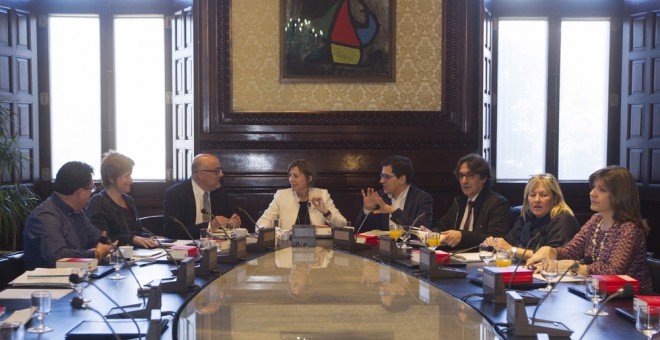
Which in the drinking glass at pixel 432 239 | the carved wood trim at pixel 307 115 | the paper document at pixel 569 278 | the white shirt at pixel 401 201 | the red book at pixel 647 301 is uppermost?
the carved wood trim at pixel 307 115

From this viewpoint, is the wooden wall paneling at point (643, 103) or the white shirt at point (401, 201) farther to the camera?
the wooden wall paneling at point (643, 103)

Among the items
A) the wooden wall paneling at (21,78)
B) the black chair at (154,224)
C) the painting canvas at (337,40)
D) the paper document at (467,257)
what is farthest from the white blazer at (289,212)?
the wooden wall paneling at (21,78)

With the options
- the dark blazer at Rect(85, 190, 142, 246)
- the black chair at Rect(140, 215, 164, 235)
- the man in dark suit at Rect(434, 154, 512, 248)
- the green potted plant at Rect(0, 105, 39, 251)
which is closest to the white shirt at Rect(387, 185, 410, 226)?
the man in dark suit at Rect(434, 154, 512, 248)

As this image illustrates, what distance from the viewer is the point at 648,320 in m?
2.42

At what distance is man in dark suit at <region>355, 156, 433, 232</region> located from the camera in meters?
5.53

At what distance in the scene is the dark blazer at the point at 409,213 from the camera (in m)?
5.50

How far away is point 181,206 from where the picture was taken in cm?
575

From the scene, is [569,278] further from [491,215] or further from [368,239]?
[491,215]

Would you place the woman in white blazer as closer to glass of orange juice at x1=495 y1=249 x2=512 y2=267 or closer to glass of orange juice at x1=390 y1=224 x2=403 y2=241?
glass of orange juice at x1=390 y1=224 x2=403 y2=241

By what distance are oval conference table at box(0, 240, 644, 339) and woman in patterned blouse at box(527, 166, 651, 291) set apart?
0.33 m

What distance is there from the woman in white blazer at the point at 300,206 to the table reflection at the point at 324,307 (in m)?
1.53

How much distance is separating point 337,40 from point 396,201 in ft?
6.37

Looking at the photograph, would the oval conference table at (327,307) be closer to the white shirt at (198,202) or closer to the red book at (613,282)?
the red book at (613,282)

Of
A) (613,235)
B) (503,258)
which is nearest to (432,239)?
(503,258)
